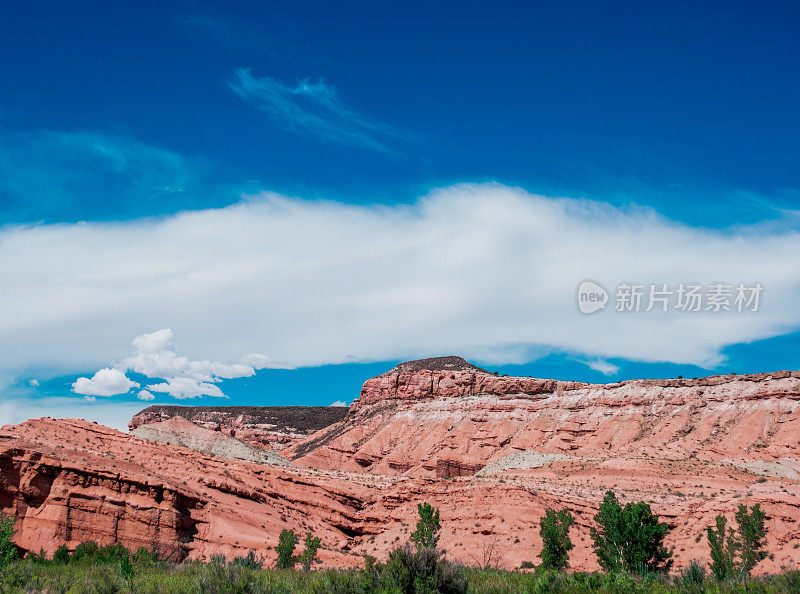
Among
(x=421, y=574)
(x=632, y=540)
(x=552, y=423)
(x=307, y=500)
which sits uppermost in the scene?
(x=552, y=423)

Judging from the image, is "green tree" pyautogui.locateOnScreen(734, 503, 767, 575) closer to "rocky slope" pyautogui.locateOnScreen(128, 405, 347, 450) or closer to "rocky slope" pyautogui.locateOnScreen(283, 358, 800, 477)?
"rocky slope" pyautogui.locateOnScreen(283, 358, 800, 477)

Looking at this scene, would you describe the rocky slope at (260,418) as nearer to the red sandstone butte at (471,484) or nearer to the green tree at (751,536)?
the red sandstone butte at (471,484)

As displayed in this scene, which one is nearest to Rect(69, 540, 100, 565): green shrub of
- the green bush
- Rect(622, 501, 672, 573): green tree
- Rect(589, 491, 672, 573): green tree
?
Rect(589, 491, 672, 573): green tree

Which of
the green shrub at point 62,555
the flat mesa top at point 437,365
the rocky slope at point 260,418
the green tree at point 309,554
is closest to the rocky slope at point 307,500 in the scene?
the green tree at point 309,554

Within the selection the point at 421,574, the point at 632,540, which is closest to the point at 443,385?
the point at 632,540

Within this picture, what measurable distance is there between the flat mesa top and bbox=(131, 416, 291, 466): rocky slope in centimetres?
5599

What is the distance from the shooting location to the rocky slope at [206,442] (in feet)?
210

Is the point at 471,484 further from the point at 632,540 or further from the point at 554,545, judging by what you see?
the point at 632,540

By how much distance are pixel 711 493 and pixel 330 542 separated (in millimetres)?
29214

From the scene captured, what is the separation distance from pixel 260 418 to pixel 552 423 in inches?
3225

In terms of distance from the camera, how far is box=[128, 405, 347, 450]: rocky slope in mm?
127562

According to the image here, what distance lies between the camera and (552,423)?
82.2m

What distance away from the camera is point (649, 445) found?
66.1m

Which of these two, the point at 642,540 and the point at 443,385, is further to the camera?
the point at 443,385
